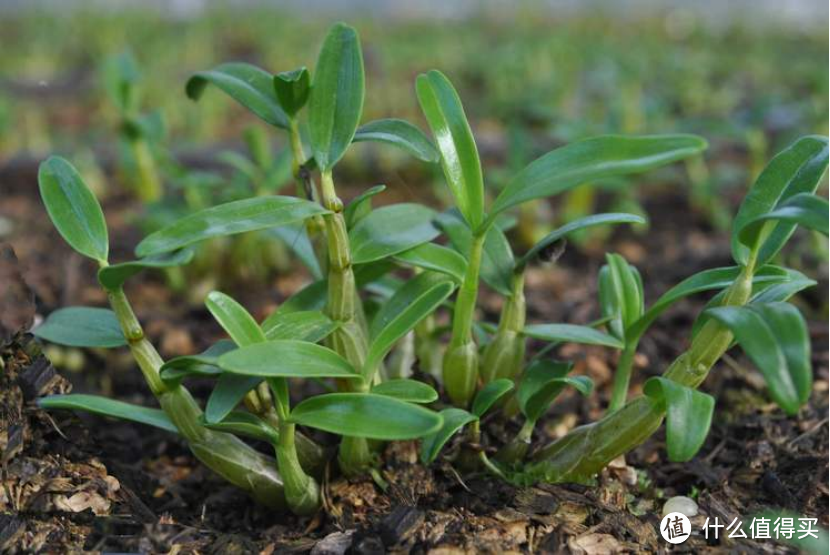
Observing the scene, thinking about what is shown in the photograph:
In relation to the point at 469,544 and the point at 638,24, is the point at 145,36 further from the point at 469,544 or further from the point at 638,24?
the point at 469,544

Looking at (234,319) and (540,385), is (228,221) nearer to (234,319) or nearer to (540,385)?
(234,319)

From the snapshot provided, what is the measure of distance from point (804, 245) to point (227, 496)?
1.49 metres

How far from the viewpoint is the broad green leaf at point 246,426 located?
1040 millimetres

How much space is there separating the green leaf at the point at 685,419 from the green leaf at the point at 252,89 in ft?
1.98

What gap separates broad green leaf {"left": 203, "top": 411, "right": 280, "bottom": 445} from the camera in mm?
1040

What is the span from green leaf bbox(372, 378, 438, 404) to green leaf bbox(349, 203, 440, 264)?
0.54 feet

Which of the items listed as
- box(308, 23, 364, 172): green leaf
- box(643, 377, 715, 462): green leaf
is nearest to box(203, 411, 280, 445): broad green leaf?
box(308, 23, 364, 172): green leaf

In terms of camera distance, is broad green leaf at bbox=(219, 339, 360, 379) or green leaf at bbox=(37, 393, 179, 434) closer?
broad green leaf at bbox=(219, 339, 360, 379)

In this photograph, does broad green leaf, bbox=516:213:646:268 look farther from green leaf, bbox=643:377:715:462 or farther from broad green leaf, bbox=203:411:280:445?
broad green leaf, bbox=203:411:280:445

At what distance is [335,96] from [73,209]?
1.18 ft

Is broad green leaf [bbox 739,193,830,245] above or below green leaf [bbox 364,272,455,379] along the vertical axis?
above

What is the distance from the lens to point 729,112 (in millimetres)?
3570

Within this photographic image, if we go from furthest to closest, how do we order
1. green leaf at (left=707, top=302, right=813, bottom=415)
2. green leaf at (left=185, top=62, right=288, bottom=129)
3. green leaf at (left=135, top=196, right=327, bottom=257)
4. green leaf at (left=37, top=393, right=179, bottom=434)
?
green leaf at (left=185, top=62, right=288, bottom=129)
green leaf at (left=37, top=393, right=179, bottom=434)
green leaf at (left=135, top=196, right=327, bottom=257)
green leaf at (left=707, top=302, right=813, bottom=415)

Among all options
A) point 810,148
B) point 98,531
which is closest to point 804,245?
point 810,148
